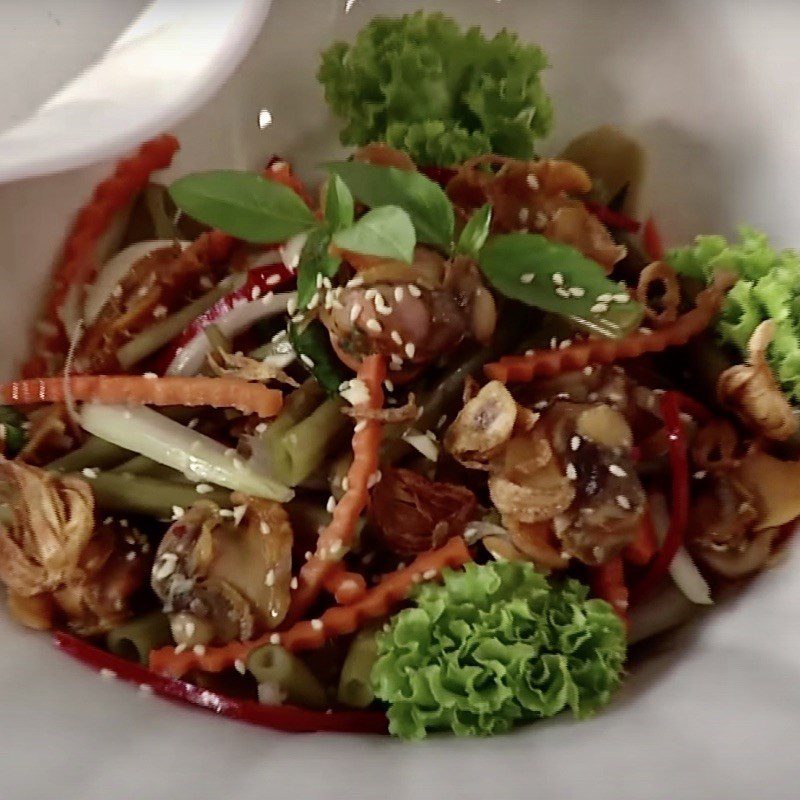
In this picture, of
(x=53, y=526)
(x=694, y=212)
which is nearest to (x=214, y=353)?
(x=53, y=526)

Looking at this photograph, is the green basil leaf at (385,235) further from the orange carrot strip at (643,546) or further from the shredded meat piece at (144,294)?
the orange carrot strip at (643,546)

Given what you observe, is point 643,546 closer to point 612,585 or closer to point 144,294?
point 612,585

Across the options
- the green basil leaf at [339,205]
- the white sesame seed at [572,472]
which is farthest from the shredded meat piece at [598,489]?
the green basil leaf at [339,205]

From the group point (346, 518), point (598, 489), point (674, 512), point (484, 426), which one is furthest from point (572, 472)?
point (346, 518)

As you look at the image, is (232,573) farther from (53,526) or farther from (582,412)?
(582,412)

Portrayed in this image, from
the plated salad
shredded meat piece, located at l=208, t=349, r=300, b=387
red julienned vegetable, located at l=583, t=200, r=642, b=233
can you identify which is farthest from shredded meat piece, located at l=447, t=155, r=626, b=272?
shredded meat piece, located at l=208, t=349, r=300, b=387
